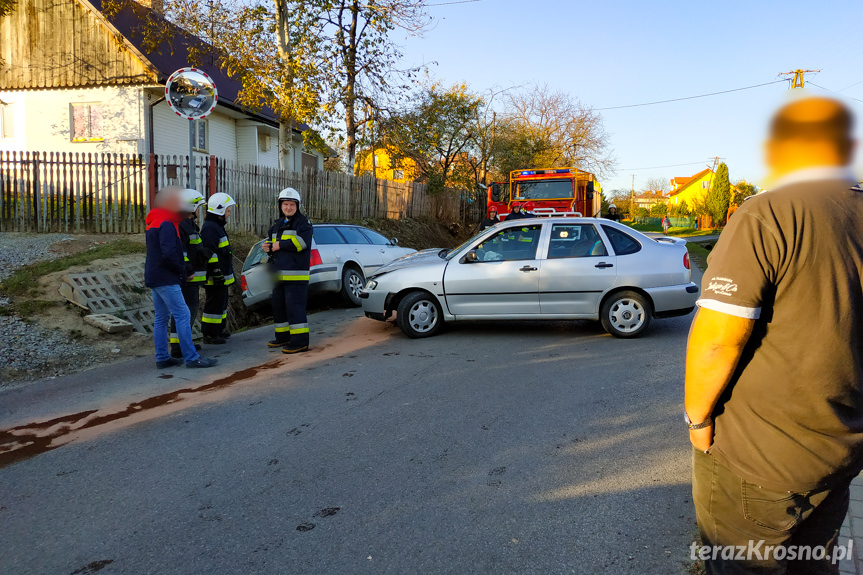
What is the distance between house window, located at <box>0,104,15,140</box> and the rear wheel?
16453 millimetres

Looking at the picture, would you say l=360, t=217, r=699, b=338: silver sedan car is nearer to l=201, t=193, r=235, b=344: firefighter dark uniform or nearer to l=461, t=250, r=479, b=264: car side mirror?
l=461, t=250, r=479, b=264: car side mirror

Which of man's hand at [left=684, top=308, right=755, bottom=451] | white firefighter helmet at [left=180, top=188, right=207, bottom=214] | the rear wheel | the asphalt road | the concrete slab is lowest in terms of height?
the asphalt road

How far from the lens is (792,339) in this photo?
1.80 meters

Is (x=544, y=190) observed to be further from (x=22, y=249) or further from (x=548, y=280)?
(x=22, y=249)

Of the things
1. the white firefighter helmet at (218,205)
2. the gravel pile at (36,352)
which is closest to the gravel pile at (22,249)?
the gravel pile at (36,352)

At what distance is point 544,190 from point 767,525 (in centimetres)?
1757

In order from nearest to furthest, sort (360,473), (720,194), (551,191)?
(360,473), (551,191), (720,194)

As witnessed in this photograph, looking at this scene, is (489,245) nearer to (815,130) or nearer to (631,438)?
(631,438)

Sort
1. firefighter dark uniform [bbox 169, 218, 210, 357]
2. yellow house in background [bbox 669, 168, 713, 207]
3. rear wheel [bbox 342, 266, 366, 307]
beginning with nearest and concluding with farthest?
firefighter dark uniform [bbox 169, 218, 210, 357] → rear wheel [bbox 342, 266, 366, 307] → yellow house in background [bbox 669, 168, 713, 207]

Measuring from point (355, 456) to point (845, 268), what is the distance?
323 centimetres

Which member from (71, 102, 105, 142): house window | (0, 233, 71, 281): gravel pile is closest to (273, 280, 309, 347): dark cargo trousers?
(0, 233, 71, 281): gravel pile

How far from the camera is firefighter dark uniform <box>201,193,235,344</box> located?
26.4 ft

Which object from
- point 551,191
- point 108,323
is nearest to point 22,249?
point 108,323

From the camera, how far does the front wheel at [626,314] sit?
802cm
